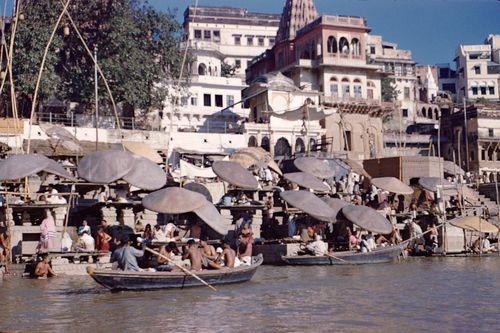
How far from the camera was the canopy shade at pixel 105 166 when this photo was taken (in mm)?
19234

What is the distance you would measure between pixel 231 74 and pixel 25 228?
3902 centimetres

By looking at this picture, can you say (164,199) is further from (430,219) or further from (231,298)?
(430,219)

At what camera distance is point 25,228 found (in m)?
18.9

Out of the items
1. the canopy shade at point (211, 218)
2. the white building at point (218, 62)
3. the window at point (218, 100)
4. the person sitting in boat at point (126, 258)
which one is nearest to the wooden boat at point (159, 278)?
the person sitting in boat at point (126, 258)

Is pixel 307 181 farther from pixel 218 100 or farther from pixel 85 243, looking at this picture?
pixel 218 100

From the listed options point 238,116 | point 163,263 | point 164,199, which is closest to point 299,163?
point 164,199

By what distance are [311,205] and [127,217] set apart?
5.27 meters

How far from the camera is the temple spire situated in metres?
53.2

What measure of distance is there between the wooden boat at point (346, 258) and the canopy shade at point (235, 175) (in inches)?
113

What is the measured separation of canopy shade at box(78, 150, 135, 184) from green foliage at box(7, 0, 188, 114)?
13.6 m

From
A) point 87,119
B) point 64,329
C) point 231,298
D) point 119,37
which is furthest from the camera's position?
point 87,119

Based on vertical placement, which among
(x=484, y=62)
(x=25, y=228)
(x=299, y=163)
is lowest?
(x=25, y=228)

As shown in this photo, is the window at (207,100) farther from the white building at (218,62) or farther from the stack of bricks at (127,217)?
the stack of bricks at (127,217)

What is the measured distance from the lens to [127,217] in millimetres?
20234
